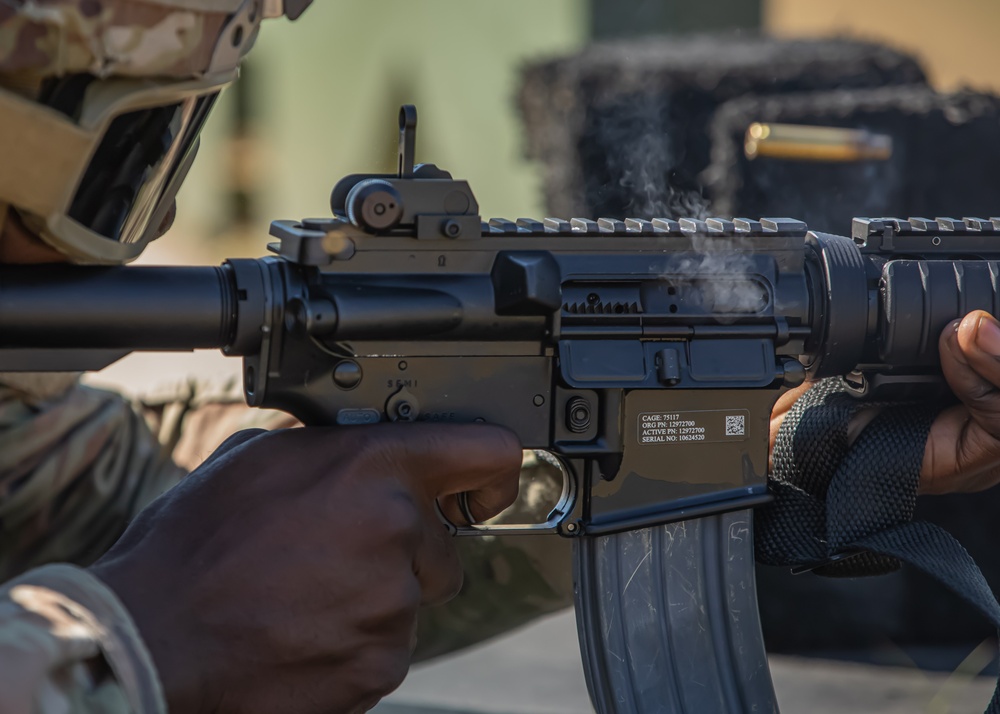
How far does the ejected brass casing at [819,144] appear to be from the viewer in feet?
11.4

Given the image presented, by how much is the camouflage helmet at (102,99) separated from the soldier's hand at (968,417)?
1131 millimetres

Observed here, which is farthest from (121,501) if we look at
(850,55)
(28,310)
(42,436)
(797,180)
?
(850,55)

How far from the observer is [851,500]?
186 cm

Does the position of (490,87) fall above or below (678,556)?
above

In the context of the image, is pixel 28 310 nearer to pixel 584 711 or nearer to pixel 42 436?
pixel 42 436

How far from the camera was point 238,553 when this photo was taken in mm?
1485

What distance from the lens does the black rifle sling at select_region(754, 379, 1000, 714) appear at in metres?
1.84

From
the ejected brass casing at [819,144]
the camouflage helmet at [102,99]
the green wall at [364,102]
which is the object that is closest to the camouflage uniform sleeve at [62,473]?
the camouflage helmet at [102,99]

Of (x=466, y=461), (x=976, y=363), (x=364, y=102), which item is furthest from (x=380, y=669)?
(x=364, y=102)

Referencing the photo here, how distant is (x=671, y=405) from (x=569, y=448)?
0.17m

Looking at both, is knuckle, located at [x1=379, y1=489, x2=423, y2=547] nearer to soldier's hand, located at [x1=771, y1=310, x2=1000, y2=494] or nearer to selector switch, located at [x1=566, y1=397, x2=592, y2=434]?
selector switch, located at [x1=566, y1=397, x2=592, y2=434]

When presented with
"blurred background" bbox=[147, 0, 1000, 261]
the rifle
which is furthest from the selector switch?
"blurred background" bbox=[147, 0, 1000, 261]

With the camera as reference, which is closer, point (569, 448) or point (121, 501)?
point (569, 448)

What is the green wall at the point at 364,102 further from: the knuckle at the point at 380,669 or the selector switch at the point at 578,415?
the knuckle at the point at 380,669
